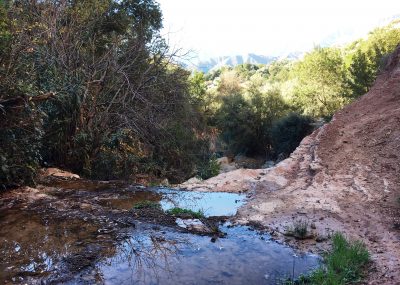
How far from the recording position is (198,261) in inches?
205

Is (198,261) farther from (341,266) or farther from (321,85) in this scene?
(321,85)

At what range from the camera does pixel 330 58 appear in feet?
99.2

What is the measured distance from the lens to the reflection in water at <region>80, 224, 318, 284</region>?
4.75 metres

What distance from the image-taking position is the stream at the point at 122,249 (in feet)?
15.5

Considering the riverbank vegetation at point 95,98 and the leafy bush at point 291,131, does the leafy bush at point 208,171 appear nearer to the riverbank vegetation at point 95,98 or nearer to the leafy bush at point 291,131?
the riverbank vegetation at point 95,98

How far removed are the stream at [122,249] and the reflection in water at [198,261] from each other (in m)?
0.01

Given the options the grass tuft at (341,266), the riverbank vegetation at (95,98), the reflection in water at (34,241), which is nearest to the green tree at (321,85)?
the riverbank vegetation at (95,98)

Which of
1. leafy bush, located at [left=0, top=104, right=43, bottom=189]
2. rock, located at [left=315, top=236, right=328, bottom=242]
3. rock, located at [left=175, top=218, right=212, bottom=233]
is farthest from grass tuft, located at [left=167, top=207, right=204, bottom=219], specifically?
leafy bush, located at [left=0, top=104, right=43, bottom=189]

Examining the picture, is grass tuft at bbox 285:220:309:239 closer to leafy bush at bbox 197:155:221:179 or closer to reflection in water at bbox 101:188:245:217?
reflection in water at bbox 101:188:245:217

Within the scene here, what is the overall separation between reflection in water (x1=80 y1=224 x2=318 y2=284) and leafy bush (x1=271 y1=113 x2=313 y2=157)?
1827cm

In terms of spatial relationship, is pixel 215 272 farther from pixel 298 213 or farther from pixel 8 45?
pixel 8 45

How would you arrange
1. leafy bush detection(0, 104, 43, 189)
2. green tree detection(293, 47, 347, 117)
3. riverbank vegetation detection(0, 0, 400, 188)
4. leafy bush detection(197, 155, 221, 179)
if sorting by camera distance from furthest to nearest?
green tree detection(293, 47, 347, 117), leafy bush detection(197, 155, 221, 179), riverbank vegetation detection(0, 0, 400, 188), leafy bush detection(0, 104, 43, 189)

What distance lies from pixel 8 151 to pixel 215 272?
17.5ft

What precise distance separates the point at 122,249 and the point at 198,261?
113 centimetres
